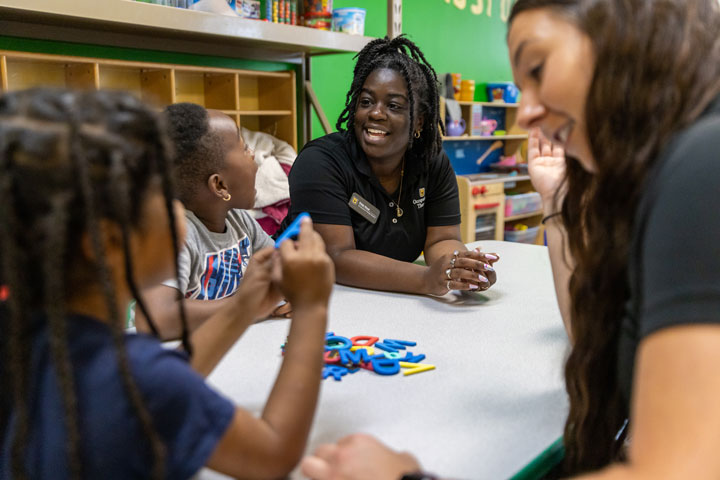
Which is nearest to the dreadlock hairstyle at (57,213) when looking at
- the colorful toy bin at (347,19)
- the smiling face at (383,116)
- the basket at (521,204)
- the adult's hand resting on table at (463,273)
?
the adult's hand resting on table at (463,273)

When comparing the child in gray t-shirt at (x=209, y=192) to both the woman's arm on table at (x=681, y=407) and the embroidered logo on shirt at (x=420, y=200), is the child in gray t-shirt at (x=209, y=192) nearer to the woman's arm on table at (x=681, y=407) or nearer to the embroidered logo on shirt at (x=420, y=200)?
the embroidered logo on shirt at (x=420, y=200)

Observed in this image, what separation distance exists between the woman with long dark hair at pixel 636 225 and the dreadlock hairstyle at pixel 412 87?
3.50ft

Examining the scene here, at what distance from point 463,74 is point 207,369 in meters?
4.35

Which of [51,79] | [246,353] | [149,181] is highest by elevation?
[51,79]

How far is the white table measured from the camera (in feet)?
2.31

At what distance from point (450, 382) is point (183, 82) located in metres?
2.31

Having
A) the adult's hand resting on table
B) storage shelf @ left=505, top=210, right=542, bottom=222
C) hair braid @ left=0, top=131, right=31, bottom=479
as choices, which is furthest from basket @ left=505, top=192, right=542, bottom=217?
hair braid @ left=0, top=131, right=31, bottom=479

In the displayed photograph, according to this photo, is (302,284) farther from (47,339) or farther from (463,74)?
(463,74)

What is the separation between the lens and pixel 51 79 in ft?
7.56

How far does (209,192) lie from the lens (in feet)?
4.17

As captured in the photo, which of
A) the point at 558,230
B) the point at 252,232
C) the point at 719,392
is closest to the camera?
the point at 719,392

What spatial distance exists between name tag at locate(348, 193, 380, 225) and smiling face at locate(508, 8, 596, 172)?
101 cm

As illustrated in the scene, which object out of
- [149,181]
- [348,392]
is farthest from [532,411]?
Result: [149,181]

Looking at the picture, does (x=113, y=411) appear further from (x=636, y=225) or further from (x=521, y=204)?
(x=521, y=204)
